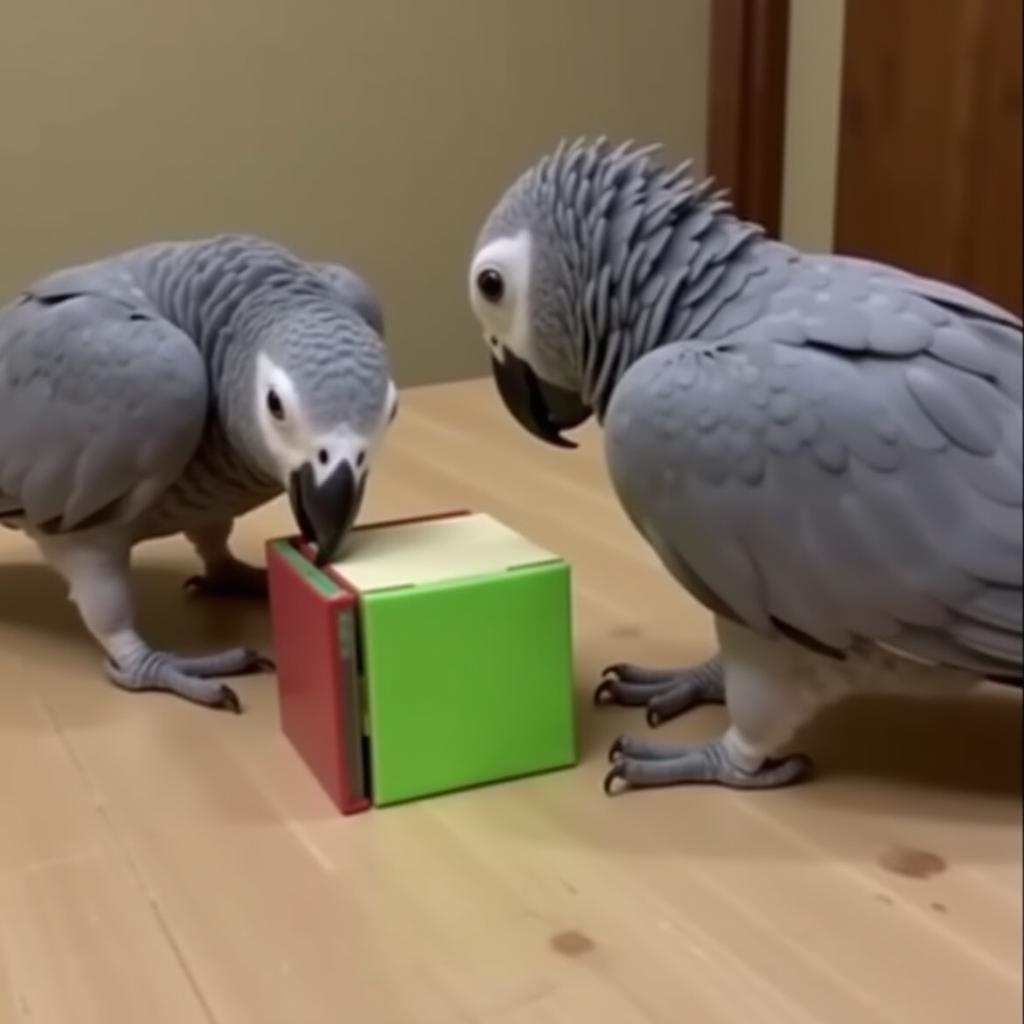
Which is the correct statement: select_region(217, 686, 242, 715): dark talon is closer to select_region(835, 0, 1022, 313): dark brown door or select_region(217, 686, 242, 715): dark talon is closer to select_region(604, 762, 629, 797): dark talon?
select_region(604, 762, 629, 797): dark talon

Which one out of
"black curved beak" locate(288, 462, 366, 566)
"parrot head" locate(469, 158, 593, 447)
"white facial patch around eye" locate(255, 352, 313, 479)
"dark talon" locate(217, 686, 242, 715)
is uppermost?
"parrot head" locate(469, 158, 593, 447)

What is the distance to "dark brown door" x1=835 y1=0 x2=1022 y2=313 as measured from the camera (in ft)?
4.45

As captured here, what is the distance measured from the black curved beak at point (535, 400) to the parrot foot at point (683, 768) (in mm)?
166

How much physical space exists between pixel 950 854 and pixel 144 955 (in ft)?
1.00

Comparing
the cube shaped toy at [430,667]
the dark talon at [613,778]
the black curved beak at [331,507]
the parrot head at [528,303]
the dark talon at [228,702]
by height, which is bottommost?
the dark talon at [228,702]

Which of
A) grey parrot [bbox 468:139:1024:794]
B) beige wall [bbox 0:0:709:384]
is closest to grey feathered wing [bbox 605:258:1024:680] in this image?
grey parrot [bbox 468:139:1024:794]

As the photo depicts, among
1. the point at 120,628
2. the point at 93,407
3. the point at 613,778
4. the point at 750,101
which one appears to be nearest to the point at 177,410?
the point at 93,407

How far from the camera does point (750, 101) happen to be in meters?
1.63

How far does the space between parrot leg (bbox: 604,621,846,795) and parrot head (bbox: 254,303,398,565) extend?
18cm

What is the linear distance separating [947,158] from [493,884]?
103cm

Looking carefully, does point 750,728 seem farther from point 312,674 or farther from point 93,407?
point 93,407

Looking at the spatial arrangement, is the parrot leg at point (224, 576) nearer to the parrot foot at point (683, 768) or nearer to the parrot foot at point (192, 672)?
the parrot foot at point (192, 672)

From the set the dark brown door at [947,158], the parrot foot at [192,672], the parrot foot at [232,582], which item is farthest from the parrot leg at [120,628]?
the dark brown door at [947,158]

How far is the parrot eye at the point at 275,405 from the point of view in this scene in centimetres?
72
